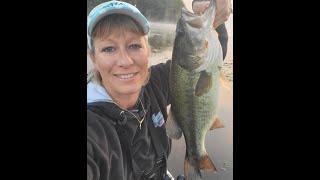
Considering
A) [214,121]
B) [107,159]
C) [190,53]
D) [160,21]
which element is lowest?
[107,159]

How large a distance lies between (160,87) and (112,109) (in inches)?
14.3

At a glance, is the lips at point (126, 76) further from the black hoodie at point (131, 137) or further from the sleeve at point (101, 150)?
the sleeve at point (101, 150)

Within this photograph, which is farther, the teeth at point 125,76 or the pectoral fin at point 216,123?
the pectoral fin at point 216,123

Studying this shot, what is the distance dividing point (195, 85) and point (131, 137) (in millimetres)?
540

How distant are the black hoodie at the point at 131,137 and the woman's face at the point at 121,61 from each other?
0.28 feet

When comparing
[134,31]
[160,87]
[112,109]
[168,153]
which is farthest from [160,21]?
[168,153]

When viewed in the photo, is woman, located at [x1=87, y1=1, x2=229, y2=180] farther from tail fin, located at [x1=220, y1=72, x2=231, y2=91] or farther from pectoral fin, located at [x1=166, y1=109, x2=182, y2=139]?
tail fin, located at [x1=220, y1=72, x2=231, y2=91]

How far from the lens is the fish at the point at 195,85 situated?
3324 mm

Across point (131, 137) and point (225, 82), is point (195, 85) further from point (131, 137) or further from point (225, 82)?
point (131, 137)

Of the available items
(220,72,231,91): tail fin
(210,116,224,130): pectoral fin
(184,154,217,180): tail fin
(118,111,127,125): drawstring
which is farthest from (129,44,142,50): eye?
(184,154,217,180): tail fin

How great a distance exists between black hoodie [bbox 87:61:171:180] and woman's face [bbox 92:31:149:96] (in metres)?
0.09

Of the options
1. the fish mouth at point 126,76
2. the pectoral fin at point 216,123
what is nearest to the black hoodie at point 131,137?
the fish mouth at point 126,76

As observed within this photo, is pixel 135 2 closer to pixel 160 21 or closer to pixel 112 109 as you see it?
pixel 160 21

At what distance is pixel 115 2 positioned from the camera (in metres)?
3.23
